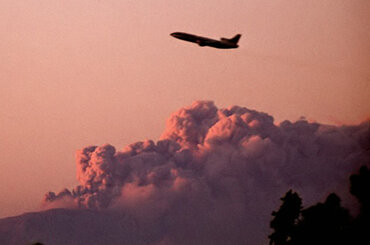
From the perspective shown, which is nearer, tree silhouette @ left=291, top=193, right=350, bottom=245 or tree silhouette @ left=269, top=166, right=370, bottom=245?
tree silhouette @ left=269, top=166, right=370, bottom=245

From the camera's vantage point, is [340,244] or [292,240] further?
[292,240]

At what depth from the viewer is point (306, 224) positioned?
163m

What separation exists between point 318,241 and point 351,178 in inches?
634

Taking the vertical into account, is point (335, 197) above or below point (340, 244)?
above

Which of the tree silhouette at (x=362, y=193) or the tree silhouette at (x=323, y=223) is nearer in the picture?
the tree silhouette at (x=362, y=193)

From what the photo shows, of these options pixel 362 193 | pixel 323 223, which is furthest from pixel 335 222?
pixel 362 193

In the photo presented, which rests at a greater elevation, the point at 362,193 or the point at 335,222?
the point at 362,193

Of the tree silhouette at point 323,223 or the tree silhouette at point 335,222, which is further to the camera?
the tree silhouette at point 323,223

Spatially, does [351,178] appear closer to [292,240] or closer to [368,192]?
[368,192]

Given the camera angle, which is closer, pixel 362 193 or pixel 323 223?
pixel 323 223

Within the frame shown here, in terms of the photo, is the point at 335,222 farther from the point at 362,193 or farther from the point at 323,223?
the point at 362,193

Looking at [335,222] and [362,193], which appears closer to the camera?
[335,222]

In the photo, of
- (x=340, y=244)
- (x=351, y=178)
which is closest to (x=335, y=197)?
(x=351, y=178)

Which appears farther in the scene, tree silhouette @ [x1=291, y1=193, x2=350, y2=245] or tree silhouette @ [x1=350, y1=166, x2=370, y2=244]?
tree silhouette @ [x1=291, y1=193, x2=350, y2=245]
